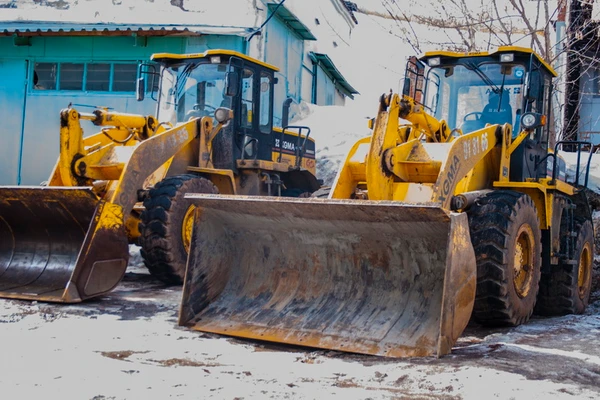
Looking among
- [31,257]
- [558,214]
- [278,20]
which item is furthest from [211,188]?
[278,20]

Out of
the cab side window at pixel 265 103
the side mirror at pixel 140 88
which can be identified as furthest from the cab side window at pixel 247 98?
the side mirror at pixel 140 88

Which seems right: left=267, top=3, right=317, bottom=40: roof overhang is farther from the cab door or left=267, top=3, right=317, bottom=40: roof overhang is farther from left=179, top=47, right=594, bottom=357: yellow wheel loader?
left=179, top=47, right=594, bottom=357: yellow wheel loader

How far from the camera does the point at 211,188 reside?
28.4 ft

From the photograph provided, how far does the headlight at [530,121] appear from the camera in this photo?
6.86m

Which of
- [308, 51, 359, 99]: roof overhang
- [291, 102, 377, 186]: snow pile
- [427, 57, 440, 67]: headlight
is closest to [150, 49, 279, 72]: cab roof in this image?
[427, 57, 440, 67]: headlight

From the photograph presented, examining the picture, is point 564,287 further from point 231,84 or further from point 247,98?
point 247,98

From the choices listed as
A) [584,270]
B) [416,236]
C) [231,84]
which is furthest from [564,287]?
[231,84]

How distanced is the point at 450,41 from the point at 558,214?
8.01 metres

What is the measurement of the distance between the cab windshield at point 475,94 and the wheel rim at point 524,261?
4.35ft

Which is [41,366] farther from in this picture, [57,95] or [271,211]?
[57,95]

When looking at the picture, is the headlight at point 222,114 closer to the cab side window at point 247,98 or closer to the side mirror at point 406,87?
the cab side window at point 247,98

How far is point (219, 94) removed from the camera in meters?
9.76

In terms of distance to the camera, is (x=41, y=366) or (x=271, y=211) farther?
(x=271, y=211)

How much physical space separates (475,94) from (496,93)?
8.1 inches
